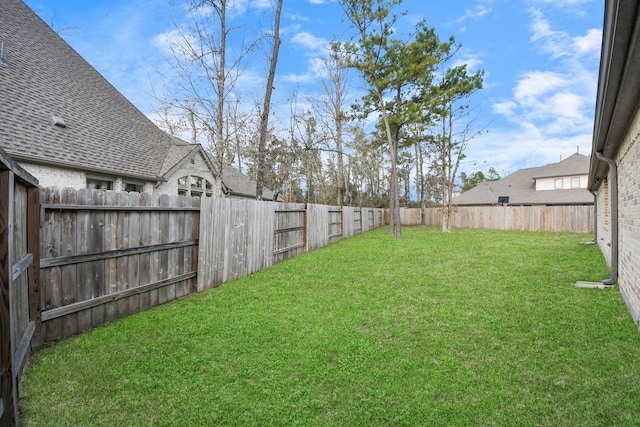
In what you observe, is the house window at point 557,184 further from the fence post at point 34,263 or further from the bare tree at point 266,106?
the fence post at point 34,263

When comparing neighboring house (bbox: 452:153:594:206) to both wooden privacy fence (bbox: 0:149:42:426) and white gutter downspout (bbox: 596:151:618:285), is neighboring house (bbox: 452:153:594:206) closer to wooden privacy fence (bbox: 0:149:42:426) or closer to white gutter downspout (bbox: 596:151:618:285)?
white gutter downspout (bbox: 596:151:618:285)

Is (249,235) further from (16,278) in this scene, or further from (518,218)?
(518,218)

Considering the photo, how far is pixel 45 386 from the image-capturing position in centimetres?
241

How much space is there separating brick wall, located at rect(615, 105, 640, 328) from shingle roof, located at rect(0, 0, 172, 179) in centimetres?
1007

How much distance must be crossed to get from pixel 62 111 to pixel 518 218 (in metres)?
21.9

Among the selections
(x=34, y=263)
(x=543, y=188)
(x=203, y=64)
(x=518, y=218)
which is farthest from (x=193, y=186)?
(x=543, y=188)

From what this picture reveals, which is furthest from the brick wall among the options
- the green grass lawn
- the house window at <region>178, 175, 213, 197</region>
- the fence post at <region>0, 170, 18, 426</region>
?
the house window at <region>178, 175, 213, 197</region>

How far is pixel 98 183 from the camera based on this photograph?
9273mm

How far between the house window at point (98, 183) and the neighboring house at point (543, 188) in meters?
27.2

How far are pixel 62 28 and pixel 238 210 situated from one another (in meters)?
12.6

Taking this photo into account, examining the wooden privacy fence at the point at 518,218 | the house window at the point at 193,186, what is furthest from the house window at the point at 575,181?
the house window at the point at 193,186

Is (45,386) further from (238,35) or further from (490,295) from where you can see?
(238,35)

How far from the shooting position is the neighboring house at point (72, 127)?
25.1ft

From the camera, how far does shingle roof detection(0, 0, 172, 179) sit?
764cm
